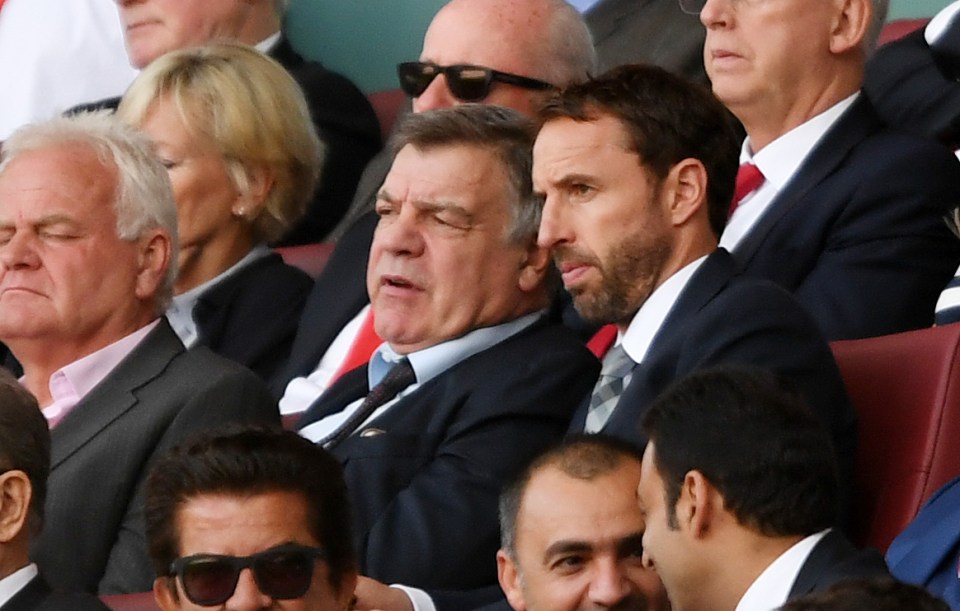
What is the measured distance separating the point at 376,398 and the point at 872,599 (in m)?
1.76

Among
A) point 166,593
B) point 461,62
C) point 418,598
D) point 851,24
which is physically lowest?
point 418,598

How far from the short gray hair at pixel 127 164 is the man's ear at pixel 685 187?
0.80 meters

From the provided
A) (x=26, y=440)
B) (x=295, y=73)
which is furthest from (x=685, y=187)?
(x=295, y=73)

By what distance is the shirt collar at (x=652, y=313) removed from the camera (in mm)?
3248

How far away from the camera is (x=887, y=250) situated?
3.44 metres

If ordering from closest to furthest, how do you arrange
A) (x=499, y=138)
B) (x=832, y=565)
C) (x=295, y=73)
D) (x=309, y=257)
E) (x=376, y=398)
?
(x=832, y=565), (x=376, y=398), (x=499, y=138), (x=309, y=257), (x=295, y=73)

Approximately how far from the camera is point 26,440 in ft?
9.35

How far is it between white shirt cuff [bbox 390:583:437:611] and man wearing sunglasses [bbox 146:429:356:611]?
0.20 m

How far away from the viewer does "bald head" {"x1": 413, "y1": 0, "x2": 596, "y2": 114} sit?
4234 millimetres

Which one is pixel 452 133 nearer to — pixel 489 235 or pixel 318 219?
pixel 489 235

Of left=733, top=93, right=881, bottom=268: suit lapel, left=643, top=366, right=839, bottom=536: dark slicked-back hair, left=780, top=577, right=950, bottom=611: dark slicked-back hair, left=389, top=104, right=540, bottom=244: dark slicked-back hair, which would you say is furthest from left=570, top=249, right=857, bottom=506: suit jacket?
left=780, top=577, right=950, bottom=611: dark slicked-back hair

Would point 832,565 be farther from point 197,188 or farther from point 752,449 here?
point 197,188

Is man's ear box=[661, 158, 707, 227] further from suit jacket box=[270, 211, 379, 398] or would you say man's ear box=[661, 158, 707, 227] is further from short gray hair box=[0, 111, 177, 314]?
suit jacket box=[270, 211, 379, 398]

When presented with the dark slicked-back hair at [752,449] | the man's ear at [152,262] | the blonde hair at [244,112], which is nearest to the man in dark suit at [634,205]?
the dark slicked-back hair at [752,449]
